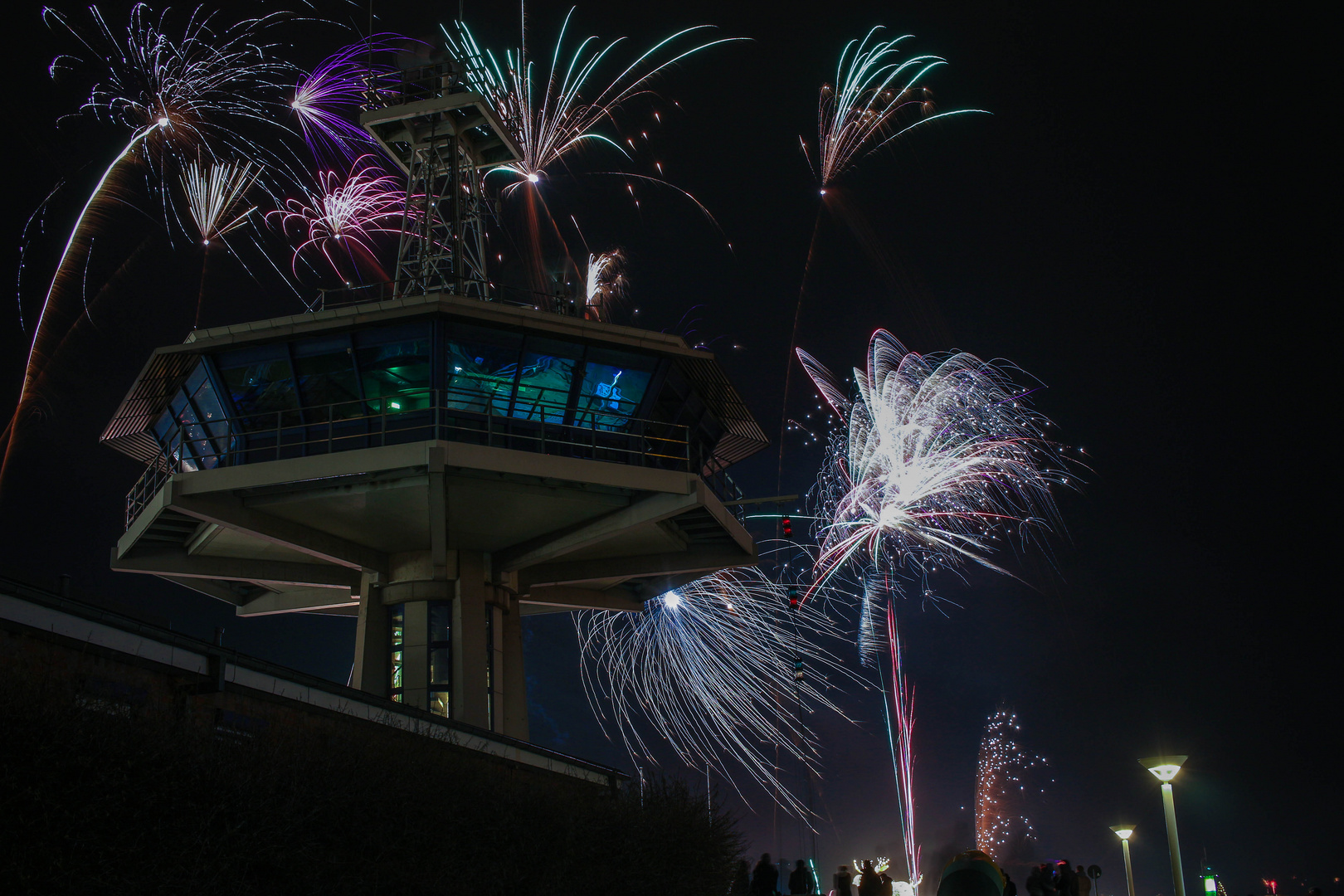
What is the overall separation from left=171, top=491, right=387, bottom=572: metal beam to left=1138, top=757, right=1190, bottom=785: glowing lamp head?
18989 millimetres

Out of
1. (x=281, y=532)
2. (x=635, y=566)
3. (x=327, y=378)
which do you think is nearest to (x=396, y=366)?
(x=327, y=378)

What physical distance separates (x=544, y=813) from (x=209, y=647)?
4935 mm

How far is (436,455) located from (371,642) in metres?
7.83

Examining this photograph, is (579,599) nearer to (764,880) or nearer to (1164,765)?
(764,880)

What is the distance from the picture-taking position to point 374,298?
27.7 meters

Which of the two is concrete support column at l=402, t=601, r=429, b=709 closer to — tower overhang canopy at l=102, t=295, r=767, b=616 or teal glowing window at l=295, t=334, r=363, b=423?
tower overhang canopy at l=102, t=295, r=767, b=616

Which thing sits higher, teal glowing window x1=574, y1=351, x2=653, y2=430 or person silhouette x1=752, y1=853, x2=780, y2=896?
teal glowing window x1=574, y1=351, x2=653, y2=430

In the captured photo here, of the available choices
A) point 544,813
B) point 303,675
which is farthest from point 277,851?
point 303,675

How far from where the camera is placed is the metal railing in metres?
25.7

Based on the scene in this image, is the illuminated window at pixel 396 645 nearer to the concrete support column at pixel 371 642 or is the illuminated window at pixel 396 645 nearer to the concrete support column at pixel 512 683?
the concrete support column at pixel 371 642

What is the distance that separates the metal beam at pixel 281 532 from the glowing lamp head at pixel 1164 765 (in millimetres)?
18989

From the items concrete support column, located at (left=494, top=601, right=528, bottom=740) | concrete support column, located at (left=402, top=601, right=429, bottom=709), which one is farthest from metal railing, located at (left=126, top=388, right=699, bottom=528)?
concrete support column, located at (left=494, top=601, right=528, bottom=740)

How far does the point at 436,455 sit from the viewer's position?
23859 millimetres

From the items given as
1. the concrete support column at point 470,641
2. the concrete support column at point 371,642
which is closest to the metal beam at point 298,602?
the concrete support column at point 371,642
